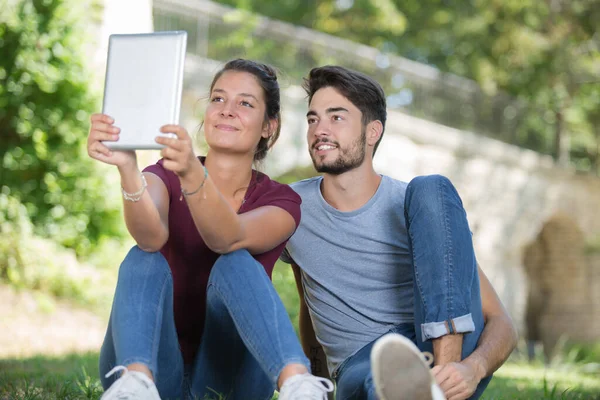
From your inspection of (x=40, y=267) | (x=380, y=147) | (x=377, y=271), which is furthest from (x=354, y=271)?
(x=380, y=147)

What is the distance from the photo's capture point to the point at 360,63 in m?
10.0

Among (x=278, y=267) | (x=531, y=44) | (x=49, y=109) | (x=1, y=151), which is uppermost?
(x=531, y=44)

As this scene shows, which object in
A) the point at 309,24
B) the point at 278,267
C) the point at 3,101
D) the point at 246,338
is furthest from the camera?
the point at 309,24

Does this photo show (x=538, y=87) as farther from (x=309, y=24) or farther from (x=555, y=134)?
(x=309, y=24)

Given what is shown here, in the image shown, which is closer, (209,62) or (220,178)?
(220,178)

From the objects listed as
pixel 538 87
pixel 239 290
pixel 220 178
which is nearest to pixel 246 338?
pixel 239 290

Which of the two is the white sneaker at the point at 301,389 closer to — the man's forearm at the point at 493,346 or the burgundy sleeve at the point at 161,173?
the man's forearm at the point at 493,346

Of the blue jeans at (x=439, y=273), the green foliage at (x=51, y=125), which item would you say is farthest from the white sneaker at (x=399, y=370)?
the green foliage at (x=51, y=125)

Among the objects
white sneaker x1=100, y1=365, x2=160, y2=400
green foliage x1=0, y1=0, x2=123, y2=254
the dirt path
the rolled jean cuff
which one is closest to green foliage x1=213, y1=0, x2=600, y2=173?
green foliage x1=0, y1=0, x2=123, y2=254

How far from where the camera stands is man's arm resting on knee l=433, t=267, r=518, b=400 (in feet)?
6.43

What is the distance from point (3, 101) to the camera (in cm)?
704

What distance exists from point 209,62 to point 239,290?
6.82m

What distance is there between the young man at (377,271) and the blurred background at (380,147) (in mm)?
341

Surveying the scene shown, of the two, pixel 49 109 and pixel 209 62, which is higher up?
pixel 209 62
